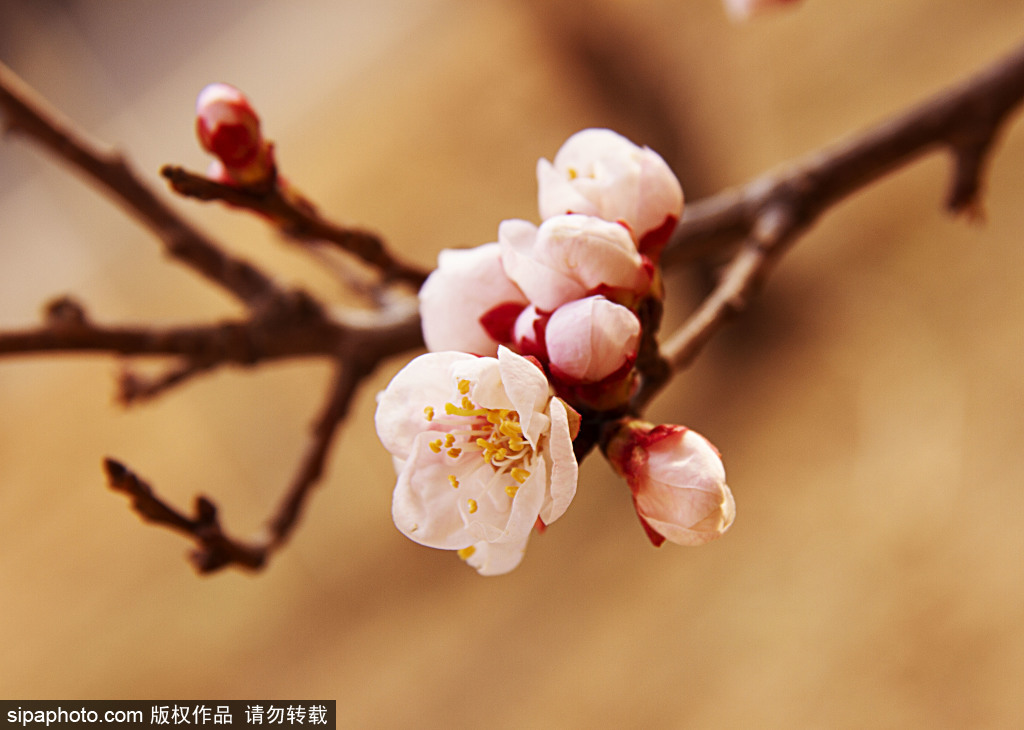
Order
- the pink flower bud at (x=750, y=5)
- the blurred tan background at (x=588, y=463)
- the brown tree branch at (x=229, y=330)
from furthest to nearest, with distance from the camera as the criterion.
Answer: the blurred tan background at (x=588, y=463) → the pink flower bud at (x=750, y=5) → the brown tree branch at (x=229, y=330)

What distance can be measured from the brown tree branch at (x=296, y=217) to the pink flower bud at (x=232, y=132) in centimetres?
1

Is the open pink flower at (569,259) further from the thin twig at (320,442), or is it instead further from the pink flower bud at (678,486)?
the thin twig at (320,442)

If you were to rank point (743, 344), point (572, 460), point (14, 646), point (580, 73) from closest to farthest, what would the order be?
1. point (572, 460)
2. point (14, 646)
3. point (580, 73)
4. point (743, 344)

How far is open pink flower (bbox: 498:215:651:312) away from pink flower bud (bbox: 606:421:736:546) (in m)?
0.07

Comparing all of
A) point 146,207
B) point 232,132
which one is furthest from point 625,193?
point 146,207

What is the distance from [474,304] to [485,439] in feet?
0.22

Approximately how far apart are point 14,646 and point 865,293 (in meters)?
1.95

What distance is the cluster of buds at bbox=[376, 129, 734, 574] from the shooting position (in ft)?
1.02

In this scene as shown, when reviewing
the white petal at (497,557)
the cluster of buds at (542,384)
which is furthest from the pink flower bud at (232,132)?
the white petal at (497,557)

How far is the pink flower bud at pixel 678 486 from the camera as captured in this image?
31 centimetres

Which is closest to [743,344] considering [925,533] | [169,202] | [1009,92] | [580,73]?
[925,533]

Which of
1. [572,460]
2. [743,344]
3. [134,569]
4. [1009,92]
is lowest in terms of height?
[743,344]

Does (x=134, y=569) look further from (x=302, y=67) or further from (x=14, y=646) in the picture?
(x=302, y=67)

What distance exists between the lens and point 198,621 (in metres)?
1.59
